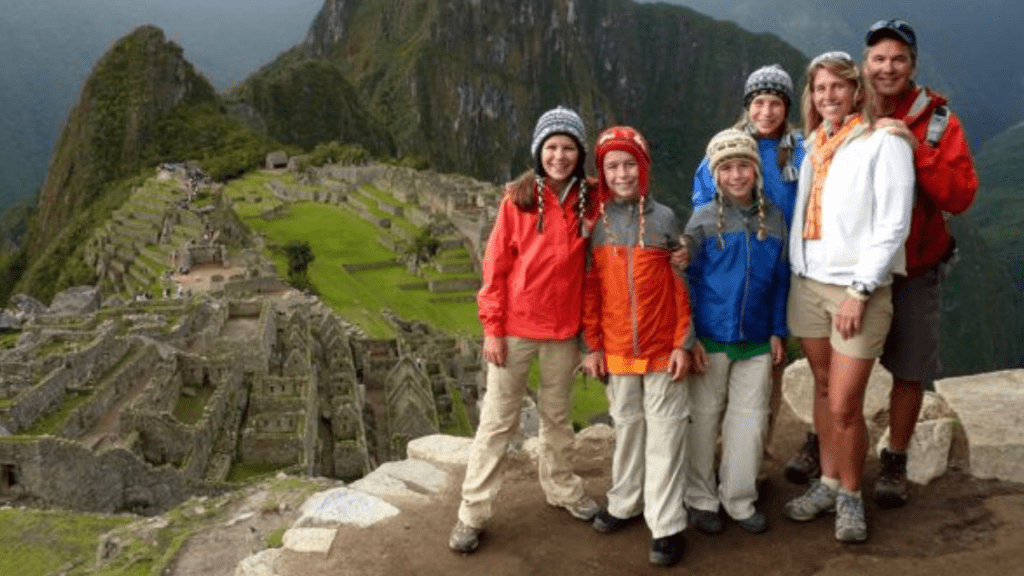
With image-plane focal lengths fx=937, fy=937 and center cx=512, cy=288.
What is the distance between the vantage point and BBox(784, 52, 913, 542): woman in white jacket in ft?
16.7

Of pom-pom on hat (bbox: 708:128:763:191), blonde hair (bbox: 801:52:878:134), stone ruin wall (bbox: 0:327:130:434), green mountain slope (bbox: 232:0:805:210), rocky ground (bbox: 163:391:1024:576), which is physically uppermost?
green mountain slope (bbox: 232:0:805:210)

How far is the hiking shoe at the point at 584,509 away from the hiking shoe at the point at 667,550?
57 centimetres

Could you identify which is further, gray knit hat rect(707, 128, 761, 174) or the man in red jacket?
gray knit hat rect(707, 128, 761, 174)

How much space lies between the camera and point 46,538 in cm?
983

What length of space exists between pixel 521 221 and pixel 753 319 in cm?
151

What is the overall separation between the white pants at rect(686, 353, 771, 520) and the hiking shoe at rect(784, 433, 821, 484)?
0.68 meters

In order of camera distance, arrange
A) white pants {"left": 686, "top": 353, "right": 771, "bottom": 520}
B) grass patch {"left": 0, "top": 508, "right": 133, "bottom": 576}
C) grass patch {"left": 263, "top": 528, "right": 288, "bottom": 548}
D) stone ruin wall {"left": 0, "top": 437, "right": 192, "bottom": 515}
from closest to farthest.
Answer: white pants {"left": 686, "top": 353, "right": 771, "bottom": 520} < grass patch {"left": 263, "top": 528, "right": 288, "bottom": 548} < grass patch {"left": 0, "top": 508, "right": 133, "bottom": 576} < stone ruin wall {"left": 0, "top": 437, "right": 192, "bottom": 515}

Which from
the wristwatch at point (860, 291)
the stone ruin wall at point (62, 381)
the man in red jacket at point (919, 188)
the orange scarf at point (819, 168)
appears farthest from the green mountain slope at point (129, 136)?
the wristwatch at point (860, 291)

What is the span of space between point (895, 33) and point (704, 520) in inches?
120

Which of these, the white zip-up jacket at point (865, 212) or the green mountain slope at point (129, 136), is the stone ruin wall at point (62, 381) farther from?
the green mountain slope at point (129, 136)

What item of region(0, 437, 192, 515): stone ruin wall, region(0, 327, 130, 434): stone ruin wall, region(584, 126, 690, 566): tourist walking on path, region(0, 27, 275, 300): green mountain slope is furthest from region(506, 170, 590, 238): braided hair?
region(0, 27, 275, 300): green mountain slope

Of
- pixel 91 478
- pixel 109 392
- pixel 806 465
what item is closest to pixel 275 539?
pixel 806 465

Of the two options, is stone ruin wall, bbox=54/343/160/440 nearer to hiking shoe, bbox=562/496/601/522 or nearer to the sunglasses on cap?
hiking shoe, bbox=562/496/601/522

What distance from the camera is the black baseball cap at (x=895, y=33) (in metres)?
5.22
